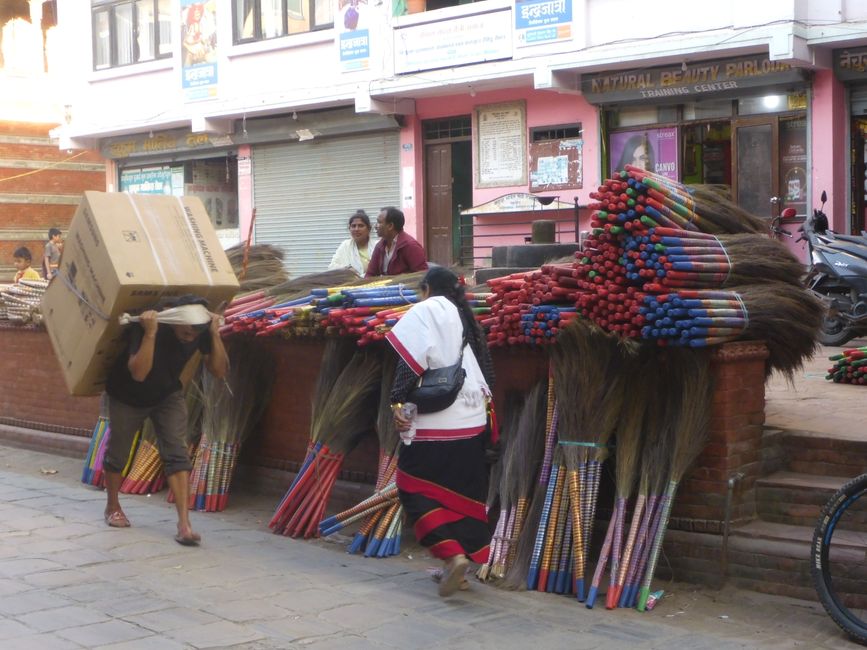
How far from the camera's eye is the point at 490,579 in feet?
20.1

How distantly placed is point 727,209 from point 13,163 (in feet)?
77.2

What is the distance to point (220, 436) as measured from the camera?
8062mm

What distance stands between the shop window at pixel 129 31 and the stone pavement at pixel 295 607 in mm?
17731

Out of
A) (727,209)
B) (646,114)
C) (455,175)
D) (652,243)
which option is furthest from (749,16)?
(652,243)

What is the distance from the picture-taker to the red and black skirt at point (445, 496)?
5852 millimetres

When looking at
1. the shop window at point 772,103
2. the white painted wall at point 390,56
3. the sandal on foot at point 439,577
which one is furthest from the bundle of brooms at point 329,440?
the shop window at point 772,103

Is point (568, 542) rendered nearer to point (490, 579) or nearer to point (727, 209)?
point (490, 579)

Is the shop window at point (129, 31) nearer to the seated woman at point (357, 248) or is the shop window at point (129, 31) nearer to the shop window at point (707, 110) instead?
the shop window at point (707, 110)

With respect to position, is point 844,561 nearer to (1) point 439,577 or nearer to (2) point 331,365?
(1) point 439,577

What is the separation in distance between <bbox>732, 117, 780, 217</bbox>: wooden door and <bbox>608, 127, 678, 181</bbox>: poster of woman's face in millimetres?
987

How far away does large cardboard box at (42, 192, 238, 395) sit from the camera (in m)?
6.73

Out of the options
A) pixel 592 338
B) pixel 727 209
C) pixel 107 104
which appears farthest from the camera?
pixel 107 104

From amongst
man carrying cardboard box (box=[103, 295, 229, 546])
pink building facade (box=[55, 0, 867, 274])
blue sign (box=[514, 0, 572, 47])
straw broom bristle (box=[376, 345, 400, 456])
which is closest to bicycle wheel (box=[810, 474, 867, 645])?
straw broom bristle (box=[376, 345, 400, 456])

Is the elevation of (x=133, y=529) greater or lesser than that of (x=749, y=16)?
lesser
